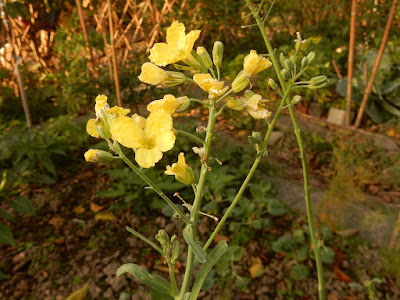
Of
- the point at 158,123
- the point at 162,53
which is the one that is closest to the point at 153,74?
the point at 162,53

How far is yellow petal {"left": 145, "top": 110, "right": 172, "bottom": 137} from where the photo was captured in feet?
2.62

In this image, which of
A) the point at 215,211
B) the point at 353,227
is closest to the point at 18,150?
the point at 215,211

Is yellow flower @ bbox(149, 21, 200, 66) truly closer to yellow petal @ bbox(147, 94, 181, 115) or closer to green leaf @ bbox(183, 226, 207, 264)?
yellow petal @ bbox(147, 94, 181, 115)

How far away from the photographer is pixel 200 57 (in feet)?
2.97

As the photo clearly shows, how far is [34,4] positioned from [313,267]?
5.16m

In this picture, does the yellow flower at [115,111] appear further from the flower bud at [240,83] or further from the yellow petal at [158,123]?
the flower bud at [240,83]

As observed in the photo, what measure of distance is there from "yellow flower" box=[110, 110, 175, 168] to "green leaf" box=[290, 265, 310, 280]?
4.87 ft

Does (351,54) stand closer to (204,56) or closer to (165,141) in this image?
(204,56)

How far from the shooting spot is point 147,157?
0.79 meters

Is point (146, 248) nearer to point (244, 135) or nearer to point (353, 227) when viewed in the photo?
point (353, 227)

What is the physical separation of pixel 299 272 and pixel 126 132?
1.56 meters

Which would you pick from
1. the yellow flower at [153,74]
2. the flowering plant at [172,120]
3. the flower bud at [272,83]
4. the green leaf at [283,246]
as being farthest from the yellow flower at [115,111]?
the green leaf at [283,246]

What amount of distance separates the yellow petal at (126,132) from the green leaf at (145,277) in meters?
0.38

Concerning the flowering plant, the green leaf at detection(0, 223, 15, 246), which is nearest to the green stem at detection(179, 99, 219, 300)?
the flowering plant
